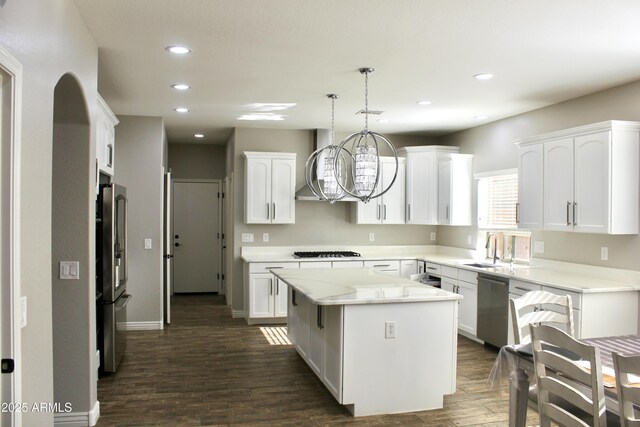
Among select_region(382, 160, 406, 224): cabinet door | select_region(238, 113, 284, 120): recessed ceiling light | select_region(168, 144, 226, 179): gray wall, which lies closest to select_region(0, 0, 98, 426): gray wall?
select_region(238, 113, 284, 120): recessed ceiling light

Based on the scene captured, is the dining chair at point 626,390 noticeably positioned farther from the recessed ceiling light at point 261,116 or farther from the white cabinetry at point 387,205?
the white cabinetry at point 387,205

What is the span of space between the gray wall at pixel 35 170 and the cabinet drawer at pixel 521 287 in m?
3.84

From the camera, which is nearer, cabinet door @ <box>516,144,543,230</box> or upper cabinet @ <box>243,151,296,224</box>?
cabinet door @ <box>516,144,543,230</box>

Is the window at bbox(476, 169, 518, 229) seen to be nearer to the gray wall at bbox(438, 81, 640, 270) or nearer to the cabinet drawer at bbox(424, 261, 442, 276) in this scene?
the gray wall at bbox(438, 81, 640, 270)

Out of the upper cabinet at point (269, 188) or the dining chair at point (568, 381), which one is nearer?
the dining chair at point (568, 381)

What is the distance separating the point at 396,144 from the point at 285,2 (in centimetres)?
495

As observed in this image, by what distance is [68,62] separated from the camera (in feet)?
8.99

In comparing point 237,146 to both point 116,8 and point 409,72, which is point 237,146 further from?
point 116,8

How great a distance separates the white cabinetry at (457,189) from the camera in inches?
256

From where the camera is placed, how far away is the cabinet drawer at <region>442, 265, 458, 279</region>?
5828 millimetres

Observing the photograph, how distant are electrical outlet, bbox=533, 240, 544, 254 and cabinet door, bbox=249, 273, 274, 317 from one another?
315 cm

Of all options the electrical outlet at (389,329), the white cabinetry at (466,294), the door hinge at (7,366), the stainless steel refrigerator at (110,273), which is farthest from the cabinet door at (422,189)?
the door hinge at (7,366)

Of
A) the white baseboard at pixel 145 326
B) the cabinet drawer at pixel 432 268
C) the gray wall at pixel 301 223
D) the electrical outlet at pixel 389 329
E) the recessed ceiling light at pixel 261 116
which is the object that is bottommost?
the white baseboard at pixel 145 326

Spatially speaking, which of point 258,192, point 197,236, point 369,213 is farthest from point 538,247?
point 197,236
